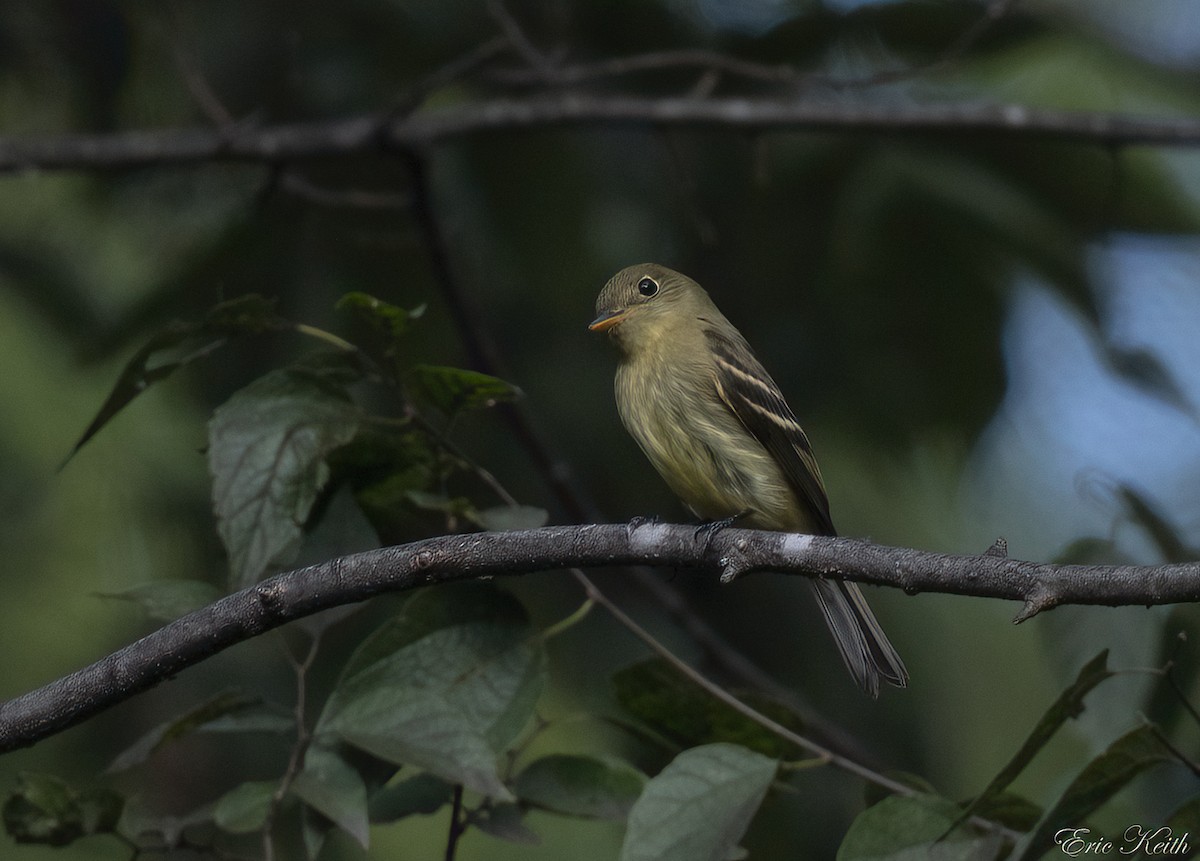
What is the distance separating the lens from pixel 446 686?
2412mm

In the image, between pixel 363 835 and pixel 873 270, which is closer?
pixel 363 835

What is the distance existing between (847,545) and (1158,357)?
2.38 m

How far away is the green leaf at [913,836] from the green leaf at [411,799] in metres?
0.87

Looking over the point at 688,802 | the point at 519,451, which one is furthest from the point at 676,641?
the point at 688,802

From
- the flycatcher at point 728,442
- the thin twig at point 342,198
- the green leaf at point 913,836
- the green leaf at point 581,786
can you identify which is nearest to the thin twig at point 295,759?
the green leaf at point 581,786

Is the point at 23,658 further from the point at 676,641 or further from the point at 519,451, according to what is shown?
the point at 676,641

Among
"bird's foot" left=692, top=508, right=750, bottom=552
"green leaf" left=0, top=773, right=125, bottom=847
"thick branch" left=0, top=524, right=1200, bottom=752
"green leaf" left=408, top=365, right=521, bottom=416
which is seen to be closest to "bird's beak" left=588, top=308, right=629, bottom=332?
"bird's foot" left=692, top=508, right=750, bottom=552

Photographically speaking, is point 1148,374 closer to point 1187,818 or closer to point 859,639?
point 859,639

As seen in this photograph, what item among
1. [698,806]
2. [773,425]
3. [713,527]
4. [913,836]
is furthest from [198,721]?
[773,425]

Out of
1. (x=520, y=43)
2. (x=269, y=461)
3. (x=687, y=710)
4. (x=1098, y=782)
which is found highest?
(x=520, y=43)

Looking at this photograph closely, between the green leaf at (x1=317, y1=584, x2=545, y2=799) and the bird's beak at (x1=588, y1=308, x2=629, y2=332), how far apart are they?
142 cm

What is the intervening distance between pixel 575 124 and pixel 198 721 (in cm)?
274

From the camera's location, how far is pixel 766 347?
4.90 meters

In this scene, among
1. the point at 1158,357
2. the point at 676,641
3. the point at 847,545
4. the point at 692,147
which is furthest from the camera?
the point at 692,147
